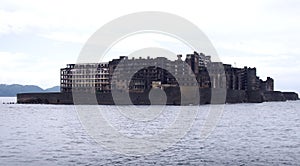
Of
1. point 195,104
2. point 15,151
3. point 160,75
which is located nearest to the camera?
point 15,151

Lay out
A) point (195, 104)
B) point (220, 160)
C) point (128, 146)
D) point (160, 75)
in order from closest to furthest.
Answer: point (220, 160)
point (128, 146)
point (195, 104)
point (160, 75)

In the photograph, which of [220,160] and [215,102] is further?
[215,102]

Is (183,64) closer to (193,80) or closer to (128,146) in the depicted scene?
(193,80)

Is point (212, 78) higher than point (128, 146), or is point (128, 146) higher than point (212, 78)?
point (212, 78)

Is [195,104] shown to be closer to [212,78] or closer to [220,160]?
[212,78]

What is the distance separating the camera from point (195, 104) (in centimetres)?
16262

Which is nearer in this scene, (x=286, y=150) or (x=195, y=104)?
(x=286, y=150)

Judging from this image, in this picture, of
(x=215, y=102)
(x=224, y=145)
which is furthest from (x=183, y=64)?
(x=224, y=145)

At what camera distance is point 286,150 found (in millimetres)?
34375

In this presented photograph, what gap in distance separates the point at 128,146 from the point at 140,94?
124 m

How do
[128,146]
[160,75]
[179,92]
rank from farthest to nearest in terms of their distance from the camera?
[160,75]
[179,92]
[128,146]

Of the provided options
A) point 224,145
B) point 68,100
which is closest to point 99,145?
point 224,145

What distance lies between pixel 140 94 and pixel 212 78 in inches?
2030

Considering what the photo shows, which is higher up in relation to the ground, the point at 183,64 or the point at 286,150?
the point at 183,64
